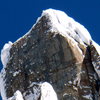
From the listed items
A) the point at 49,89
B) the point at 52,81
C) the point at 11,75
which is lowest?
the point at 49,89

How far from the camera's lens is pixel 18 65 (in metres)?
45.0

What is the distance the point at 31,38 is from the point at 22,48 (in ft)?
4.31

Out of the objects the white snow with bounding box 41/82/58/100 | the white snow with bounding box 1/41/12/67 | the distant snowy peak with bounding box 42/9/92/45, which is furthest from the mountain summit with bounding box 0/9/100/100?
the white snow with bounding box 41/82/58/100

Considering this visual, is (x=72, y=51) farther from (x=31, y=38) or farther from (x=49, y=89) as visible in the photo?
(x=49, y=89)

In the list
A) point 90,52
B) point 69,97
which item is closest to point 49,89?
point 69,97

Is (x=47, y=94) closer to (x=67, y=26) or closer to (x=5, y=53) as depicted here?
(x=67, y=26)

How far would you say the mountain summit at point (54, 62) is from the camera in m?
40.2

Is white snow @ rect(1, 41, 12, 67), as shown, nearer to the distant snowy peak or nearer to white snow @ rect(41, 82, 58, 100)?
the distant snowy peak

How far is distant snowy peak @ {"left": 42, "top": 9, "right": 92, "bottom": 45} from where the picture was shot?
4303cm

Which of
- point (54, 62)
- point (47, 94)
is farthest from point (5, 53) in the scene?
point (47, 94)

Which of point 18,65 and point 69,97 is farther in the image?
point 18,65

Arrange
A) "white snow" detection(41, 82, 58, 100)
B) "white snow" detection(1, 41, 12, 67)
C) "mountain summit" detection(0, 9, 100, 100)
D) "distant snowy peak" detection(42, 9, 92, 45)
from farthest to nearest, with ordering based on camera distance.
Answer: "white snow" detection(1, 41, 12, 67), "distant snowy peak" detection(42, 9, 92, 45), "mountain summit" detection(0, 9, 100, 100), "white snow" detection(41, 82, 58, 100)

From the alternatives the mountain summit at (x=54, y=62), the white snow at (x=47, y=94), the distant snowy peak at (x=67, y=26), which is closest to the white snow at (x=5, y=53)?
the mountain summit at (x=54, y=62)

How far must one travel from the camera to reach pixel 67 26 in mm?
44594
